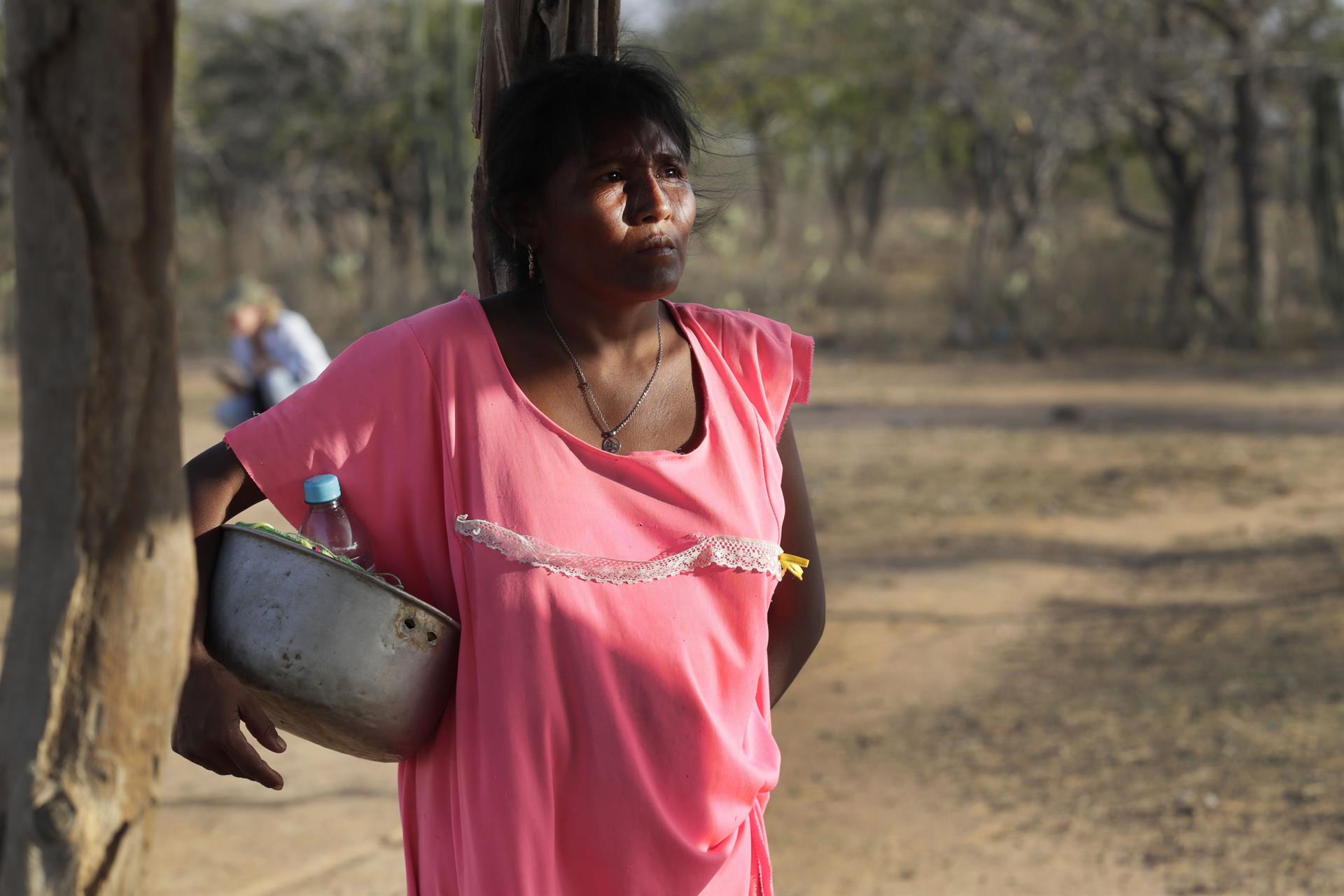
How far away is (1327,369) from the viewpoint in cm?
1350

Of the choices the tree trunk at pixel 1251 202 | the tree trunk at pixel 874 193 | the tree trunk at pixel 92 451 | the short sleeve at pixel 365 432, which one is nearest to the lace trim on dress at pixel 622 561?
the short sleeve at pixel 365 432

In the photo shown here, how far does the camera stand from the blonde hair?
6.83 meters

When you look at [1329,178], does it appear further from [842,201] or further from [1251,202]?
[842,201]

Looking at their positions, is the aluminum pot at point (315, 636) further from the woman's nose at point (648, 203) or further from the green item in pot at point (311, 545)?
the woman's nose at point (648, 203)

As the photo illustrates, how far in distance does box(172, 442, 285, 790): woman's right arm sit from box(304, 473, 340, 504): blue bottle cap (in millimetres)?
98

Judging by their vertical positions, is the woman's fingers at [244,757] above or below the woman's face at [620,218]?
below

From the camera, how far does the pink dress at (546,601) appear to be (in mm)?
1572

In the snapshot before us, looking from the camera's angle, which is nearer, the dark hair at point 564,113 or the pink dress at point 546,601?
the pink dress at point 546,601

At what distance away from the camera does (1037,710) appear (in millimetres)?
4766

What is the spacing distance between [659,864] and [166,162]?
0.99m

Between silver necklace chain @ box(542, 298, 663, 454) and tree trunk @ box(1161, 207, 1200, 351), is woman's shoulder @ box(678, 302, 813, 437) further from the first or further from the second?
tree trunk @ box(1161, 207, 1200, 351)

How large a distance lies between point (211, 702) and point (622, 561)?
0.47m

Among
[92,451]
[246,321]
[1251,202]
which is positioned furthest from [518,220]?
[1251,202]

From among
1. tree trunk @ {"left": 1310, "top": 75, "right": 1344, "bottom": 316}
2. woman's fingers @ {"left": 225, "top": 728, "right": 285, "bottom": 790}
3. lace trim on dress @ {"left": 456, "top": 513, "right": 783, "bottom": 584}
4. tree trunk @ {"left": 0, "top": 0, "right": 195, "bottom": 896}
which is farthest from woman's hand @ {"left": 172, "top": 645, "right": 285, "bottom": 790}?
tree trunk @ {"left": 1310, "top": 75, "right": 1344, "bottom": 316}
